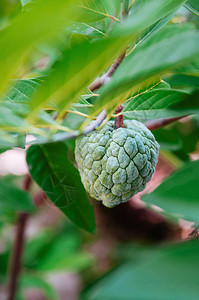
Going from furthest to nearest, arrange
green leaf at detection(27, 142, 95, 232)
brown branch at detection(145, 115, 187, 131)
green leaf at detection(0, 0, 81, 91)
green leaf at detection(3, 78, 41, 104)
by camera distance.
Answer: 1. brown branch at detection(145, 115, 187, 131)
2. green leaf at detection(27, 142, 95, 232)
3. green leaf at detection(3, 78, 41, 104)
4. green leaf at detection(0, 0, 81, 91)

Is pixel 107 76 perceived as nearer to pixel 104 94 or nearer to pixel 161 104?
pixel 161 104

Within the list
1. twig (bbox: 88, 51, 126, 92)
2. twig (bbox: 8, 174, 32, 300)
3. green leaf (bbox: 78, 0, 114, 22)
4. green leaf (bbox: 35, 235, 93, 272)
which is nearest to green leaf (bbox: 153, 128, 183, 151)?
twig (bbox: 88, 51, 126, 92)

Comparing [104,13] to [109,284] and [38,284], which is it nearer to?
[109,284]

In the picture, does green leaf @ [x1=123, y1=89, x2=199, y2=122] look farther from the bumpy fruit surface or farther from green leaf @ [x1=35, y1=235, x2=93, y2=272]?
green leaf @ [x1=35, y1=235, x2=93, y2=272]

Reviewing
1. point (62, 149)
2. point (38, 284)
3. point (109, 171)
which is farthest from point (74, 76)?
point (38, 284)

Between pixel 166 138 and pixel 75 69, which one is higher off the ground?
pixel 75 69

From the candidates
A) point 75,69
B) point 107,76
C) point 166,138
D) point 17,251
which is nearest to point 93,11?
point 107,76
